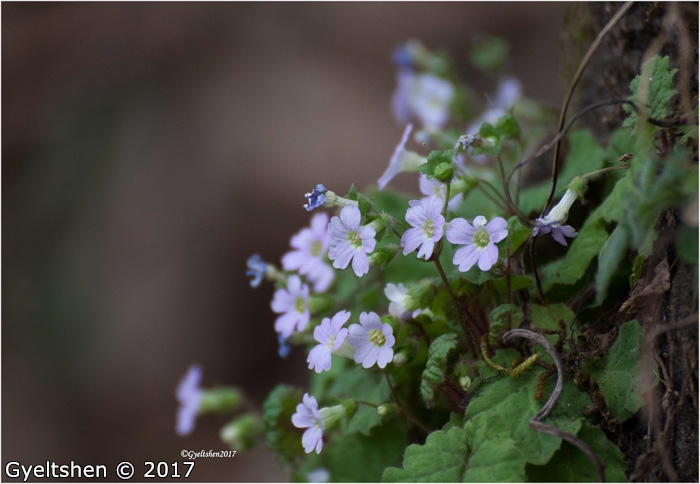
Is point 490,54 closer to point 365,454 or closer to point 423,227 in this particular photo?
point 423,227

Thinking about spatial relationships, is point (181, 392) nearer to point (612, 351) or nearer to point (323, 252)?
point (323, 252)

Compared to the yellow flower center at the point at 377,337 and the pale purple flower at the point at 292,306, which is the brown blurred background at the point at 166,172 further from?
the yellow flower center at the point at 377,337

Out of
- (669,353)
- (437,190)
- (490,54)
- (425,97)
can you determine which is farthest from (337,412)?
(490,54)

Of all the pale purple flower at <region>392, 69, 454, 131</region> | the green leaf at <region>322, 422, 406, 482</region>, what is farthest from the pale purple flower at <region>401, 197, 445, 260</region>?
the pale purple flower at <region>392, 69, 454, 131</region>

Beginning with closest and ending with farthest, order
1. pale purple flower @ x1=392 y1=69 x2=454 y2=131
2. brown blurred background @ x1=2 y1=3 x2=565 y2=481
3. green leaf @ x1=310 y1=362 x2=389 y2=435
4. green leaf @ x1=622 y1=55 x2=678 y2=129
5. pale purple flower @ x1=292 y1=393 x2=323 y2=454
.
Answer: green leaf @ x1=622 y1=55 x2=678 y2=129 → pale purple flower @ x1=292 y1=393 x2=323 y2=454 → green leaf @ x1=310 y1=362 x2=389 y2=435 → pale purple flower @ x1=392 y1=69 x2=454 y2=131 → brown blurred background @ x1=2 y1=3 x2=565 y2=481

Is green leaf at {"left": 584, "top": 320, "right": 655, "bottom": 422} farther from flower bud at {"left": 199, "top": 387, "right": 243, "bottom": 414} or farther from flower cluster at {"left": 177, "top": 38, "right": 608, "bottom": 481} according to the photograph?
flower bud at {"left": 199, "top": 387, "right": 243, "bottom": 414}

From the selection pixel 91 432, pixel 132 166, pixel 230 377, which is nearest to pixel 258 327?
pixel 230 377
